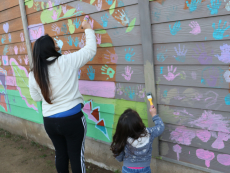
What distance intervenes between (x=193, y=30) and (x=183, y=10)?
20 cm

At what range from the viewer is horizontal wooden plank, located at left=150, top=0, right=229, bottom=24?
1661 millimetres

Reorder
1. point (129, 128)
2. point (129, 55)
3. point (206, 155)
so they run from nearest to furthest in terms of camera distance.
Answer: point (129, 128) < point (206, 155) < point (129, 55)

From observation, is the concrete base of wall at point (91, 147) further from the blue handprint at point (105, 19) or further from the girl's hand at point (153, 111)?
the blue handprint at point (105, 19)

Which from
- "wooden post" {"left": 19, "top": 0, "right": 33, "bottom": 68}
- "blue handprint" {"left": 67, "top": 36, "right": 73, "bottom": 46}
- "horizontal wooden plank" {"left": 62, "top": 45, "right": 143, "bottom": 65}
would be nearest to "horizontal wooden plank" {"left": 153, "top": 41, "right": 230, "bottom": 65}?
"horizontal wooden plank" {"left": 62, "top": 45, "right": 143, "bottom": 65}

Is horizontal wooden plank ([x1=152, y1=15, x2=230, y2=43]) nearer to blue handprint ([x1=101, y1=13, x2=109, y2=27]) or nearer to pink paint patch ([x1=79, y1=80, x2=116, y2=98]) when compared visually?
blue handprint ([x1=101, y1=13, x2=109, y2=27])

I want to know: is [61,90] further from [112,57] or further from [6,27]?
[6,27]

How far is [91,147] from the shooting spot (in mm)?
3143

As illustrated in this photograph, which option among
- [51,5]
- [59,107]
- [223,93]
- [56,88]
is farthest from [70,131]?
[51,5]

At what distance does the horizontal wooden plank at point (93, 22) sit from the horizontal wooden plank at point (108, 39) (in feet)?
0.21

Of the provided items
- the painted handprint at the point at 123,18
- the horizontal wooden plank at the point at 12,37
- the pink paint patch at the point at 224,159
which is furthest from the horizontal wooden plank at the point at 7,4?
the pink paint patch at the point at 224,159

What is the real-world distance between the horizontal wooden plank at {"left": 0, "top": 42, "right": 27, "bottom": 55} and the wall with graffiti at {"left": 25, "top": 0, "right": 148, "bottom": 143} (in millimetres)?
743

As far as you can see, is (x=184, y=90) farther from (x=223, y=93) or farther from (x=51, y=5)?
(x=51, y=5)

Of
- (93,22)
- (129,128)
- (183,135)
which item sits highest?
(93,22)

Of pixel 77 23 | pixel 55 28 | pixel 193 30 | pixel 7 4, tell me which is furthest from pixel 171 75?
pixel 7 4
